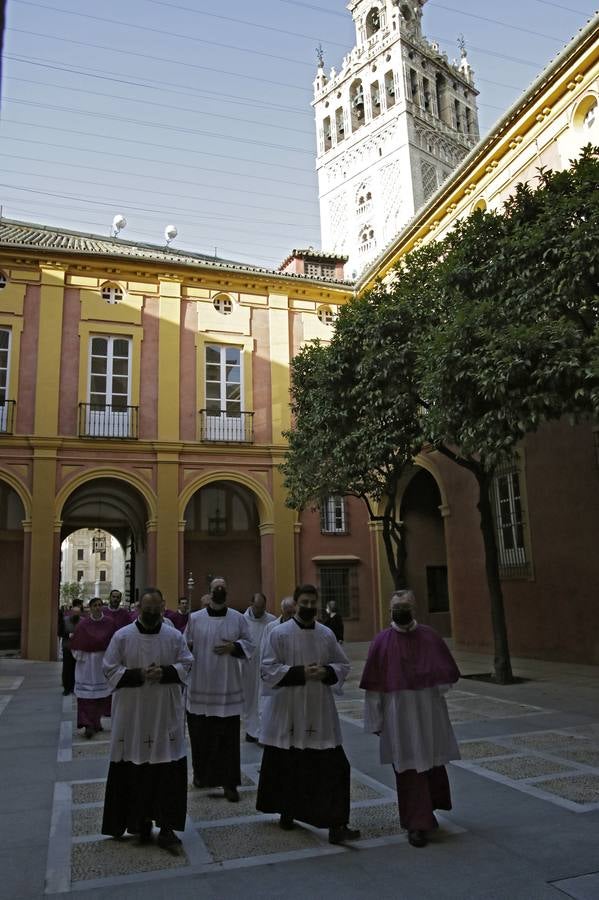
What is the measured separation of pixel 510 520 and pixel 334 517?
262 inches

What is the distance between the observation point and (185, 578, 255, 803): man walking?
6168 millimetres

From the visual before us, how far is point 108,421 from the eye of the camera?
66.3 feet

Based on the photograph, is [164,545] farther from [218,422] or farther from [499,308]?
[499,308]

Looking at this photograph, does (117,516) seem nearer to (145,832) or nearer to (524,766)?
(524,766)

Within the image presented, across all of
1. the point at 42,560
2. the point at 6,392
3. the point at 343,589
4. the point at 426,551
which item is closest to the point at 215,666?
the point at 42,560

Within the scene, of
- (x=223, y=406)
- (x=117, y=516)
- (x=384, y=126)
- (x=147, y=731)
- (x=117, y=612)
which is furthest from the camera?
(x=384, y=126)

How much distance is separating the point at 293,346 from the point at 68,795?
17.5 meters

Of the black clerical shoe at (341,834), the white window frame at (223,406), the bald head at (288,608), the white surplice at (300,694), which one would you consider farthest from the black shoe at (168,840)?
the white window frame at (223,406)

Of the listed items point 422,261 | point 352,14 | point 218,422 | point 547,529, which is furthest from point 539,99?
point 352,14

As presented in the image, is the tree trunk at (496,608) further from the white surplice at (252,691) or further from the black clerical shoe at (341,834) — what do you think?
the black clerical shoe at (341,834)

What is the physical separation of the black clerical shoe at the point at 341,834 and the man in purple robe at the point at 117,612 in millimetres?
5554

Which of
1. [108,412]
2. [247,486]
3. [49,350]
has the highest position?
[49,350]

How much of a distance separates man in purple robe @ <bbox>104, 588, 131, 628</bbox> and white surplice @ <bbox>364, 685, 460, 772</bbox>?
215 inches

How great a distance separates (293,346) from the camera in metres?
22.5
